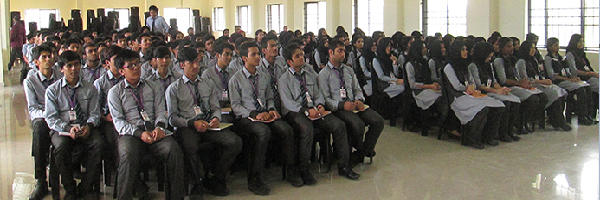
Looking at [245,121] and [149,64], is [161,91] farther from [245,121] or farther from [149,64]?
[149,64]

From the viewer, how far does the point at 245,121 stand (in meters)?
4.68

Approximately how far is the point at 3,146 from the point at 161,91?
2.99 m

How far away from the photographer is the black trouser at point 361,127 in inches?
197

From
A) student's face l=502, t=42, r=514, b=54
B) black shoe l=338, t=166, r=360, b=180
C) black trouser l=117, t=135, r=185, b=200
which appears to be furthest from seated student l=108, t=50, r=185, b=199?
student's face l=502, t=42, r=514, b=54

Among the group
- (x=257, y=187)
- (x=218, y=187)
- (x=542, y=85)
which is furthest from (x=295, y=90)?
(x=542, y=85)

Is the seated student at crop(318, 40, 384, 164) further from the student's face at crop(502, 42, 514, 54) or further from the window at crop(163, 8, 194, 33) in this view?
the window at crop(163, 8, 194, 33)

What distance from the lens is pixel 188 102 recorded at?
173 inches

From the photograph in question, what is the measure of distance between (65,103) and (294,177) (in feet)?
6.34

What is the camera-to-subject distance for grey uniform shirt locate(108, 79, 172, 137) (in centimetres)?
403

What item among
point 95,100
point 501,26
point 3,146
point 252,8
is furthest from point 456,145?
point 252,8

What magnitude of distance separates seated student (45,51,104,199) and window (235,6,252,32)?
60.4 ft

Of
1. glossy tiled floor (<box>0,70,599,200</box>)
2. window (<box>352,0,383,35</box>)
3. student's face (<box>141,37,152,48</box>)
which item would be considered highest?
window (<box>352,0,383,35</box>)

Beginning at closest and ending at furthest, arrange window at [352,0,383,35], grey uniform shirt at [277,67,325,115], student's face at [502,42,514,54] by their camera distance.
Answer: grey uniform shirt at [277,67,325,115] < student's face at [502,42,514,54] < window at [352,0,383,35]

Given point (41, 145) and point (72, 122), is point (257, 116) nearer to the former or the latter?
point (72, 122)
